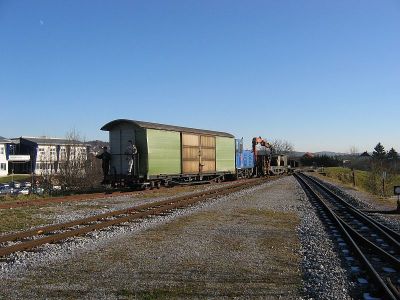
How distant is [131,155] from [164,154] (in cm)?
231

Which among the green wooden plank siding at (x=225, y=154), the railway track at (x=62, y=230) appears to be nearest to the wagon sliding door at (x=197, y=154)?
the green wooden plank siding at (x=225, y=154)

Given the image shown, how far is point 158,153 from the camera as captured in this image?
23047 mm

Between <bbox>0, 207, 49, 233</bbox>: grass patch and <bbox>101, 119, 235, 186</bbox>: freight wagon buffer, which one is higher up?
<bbox>101, 119, 235, 186</bbox>: freight wagon buffer

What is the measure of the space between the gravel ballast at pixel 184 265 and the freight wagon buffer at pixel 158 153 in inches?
402

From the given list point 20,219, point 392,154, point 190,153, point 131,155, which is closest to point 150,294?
point 20,219

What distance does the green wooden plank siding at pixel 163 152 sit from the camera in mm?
22438

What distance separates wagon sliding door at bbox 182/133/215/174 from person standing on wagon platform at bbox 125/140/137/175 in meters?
4.36

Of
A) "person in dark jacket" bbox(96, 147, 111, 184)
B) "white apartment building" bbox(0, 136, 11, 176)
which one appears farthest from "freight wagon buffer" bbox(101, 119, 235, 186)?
"white apartment building" bbox(0, 136, 11, 176)

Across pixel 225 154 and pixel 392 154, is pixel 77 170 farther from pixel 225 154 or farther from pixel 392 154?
pixel 392 154

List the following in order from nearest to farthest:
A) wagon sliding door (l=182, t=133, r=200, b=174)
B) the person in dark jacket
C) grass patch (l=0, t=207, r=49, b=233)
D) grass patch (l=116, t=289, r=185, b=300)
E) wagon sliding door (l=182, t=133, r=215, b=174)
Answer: grass patch (l=116, t=289, r=185, b=300) → grass patch (l=0, t=207, r=49, b=233) → the person in dark jacket → wagon sliding door (l=182, t=133, r=200, b=174) → wagon sliding door (l=182, t=133, r=215, b=174)

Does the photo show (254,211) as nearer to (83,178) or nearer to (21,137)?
(83,178)

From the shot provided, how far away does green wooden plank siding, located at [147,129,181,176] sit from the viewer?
22438 mm

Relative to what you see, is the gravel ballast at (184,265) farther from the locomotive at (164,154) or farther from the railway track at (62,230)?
the locomotive at (164,154)

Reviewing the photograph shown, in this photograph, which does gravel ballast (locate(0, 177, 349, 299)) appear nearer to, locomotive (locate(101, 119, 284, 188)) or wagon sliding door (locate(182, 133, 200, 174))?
locomotive (locate(101, 119, 284, 188))
